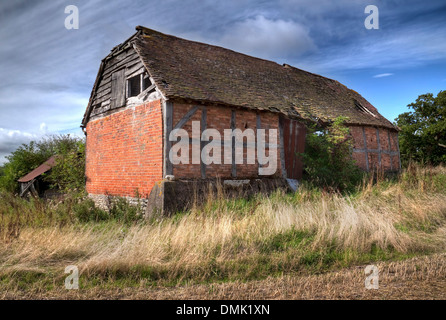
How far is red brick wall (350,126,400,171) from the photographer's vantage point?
1352 cm

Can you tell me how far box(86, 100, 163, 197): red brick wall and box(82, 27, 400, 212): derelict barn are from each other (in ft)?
0.10

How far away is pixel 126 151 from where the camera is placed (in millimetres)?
9867

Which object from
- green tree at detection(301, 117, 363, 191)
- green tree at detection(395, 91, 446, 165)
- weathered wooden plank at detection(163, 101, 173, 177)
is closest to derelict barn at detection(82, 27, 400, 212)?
weathered wooden plank at detection(163, 101, 173, 177)

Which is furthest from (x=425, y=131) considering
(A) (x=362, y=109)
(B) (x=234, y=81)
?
(B) (x=234, y=81)

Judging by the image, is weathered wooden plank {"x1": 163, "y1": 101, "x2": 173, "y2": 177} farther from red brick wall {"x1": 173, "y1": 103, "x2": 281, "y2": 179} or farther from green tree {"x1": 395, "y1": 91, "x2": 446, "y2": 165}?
green tree {"x1": 395, "y1": 91, "x2": 446, "y2": 165}

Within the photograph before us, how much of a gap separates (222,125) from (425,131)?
17.9 metres

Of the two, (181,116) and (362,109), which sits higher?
(362,109)

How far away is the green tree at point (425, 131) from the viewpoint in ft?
66.5

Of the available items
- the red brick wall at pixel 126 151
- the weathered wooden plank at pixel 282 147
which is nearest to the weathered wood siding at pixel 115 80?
the red brick wall at pixel 126 151

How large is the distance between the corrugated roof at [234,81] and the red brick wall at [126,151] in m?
1.18

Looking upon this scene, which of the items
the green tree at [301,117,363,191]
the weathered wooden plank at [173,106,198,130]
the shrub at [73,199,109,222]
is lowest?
the shrub at [73,199,109,222]

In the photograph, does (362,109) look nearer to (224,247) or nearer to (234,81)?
(234,81)
